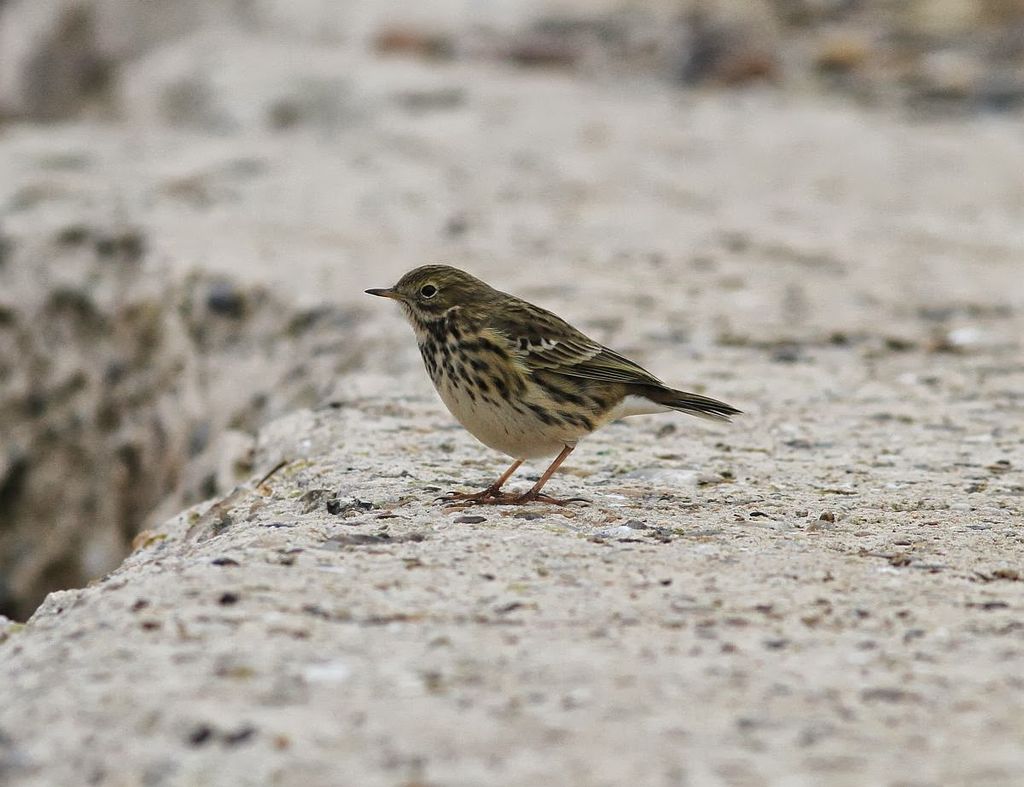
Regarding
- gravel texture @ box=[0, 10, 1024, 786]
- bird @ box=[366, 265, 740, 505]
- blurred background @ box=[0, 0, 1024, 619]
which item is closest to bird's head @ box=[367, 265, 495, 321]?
bird @ box=[366, 265, 740, 505]

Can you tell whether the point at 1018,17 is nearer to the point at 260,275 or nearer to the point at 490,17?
the point at 490,17

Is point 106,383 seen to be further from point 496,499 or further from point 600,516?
point 600,516

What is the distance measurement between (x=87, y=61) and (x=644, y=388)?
932cm

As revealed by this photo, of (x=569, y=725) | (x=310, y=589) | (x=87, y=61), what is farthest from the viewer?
(x=87, y=61)

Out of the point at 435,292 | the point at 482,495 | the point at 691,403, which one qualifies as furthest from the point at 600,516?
the point at 435,292

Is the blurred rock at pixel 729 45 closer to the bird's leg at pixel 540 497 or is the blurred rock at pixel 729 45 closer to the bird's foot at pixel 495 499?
the bird's leg at pixel 540 497

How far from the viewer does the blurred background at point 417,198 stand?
7.26 metres

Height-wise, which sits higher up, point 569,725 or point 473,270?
point 473,270

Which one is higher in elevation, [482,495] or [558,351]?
[558,351]

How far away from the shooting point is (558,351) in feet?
16.5

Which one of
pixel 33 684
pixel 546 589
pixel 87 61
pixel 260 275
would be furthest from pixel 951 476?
pixel 87 61

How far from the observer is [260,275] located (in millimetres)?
7555

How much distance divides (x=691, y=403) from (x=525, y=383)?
1.72ft

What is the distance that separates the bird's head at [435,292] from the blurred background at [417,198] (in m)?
0.83
